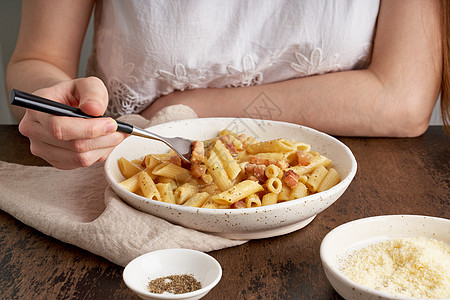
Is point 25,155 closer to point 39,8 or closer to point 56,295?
point 39,8

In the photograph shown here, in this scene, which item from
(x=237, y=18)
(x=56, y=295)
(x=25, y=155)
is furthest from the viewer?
(x=237, y=18)

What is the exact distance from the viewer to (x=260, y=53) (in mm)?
1696

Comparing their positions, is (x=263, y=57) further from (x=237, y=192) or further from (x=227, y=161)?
(x=237, y=192)

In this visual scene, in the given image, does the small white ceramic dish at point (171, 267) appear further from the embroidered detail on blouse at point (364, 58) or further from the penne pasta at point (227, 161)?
the embroidered detail on blouse at point (364, 58)

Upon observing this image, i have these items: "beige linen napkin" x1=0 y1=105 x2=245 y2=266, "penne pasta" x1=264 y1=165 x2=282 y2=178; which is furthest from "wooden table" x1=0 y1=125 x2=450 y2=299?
"penne pasta" x1=264 y1=165 x2=282 y2=178

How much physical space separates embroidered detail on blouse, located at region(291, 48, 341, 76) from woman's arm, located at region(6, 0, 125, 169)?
0.81m

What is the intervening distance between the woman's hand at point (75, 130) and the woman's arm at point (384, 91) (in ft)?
2.28

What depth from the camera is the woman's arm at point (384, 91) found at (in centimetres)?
156

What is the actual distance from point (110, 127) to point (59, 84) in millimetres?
209

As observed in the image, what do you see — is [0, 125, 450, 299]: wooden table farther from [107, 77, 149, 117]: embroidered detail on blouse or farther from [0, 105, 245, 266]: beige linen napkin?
[107, 77, 149, 117]: embroidered detail on blouse

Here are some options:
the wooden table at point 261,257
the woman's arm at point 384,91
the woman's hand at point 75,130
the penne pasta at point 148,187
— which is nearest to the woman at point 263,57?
the woman's arm at point 384,91

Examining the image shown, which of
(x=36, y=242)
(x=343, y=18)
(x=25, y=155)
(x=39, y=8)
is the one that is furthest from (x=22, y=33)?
(x=343, y=18)

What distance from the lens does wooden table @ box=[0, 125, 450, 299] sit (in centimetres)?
78

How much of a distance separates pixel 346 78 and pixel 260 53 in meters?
0.32
